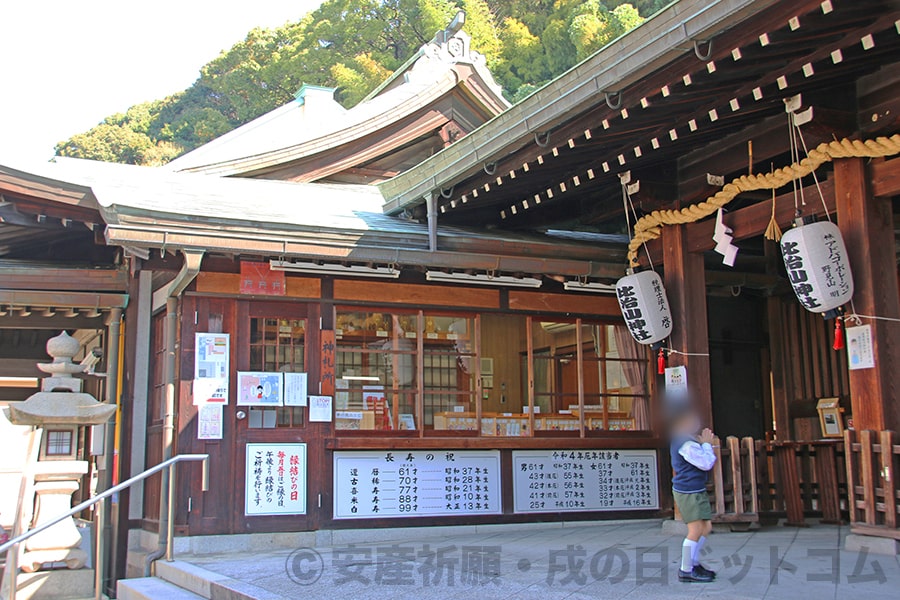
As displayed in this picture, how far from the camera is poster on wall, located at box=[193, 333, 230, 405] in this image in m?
8.35

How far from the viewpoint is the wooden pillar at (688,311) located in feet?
27.9

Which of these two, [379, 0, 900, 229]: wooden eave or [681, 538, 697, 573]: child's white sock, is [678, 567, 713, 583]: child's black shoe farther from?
[379, 0, 900, 229]: wooden eave

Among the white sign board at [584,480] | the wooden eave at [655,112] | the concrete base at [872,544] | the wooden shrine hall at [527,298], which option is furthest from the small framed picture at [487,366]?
the concrete base at [872,544]

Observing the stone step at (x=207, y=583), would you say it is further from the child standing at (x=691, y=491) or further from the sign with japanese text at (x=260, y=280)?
the sign with japanese text at (x=260, y=280)

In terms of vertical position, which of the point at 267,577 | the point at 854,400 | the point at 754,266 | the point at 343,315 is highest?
the point at 754,266

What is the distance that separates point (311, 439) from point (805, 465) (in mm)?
5317

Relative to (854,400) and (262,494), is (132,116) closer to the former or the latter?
(262,494)

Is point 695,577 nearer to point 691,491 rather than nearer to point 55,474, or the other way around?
point 691,491

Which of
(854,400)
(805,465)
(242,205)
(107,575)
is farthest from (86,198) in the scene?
(805,465)

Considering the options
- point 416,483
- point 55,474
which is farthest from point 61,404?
point 416,483

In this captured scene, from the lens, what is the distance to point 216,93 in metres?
44.2

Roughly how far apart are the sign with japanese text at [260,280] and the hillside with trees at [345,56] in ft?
79.8

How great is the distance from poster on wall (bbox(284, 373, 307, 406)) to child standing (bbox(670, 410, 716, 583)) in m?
4.35

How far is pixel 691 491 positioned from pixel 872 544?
189cm
